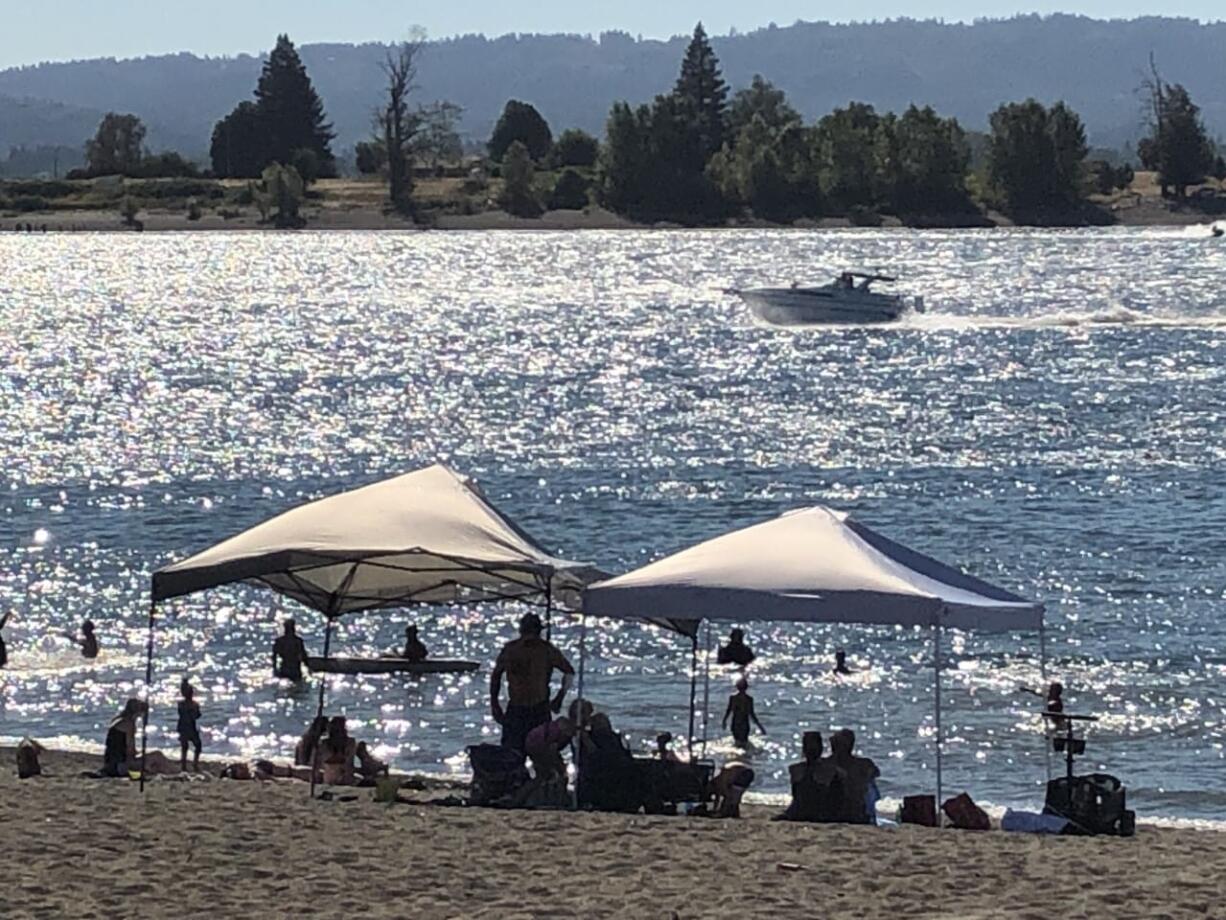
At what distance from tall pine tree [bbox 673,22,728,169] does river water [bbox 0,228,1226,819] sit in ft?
218

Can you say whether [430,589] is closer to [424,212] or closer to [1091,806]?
[1091,806]

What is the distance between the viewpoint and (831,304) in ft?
306

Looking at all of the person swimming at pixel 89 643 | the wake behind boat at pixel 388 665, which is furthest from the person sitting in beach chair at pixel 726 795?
the person swimming at pixel 89 643

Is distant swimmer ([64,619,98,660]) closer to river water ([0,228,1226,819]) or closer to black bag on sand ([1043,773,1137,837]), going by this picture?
river water ([0,228,1226,819])

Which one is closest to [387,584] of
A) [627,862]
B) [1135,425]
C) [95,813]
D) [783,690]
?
[95,813]

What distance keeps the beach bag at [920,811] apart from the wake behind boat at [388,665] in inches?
429

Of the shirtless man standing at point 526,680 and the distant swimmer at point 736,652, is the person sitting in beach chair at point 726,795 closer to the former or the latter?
the shirtless man standing at point 526,680

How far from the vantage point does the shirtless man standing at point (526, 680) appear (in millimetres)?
17109

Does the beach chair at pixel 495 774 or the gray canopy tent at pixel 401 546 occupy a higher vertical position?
the gray canopy tent at pixel 401 546

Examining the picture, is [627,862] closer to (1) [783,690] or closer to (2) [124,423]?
(1) [783,690]

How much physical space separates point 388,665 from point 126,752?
931 centimetres

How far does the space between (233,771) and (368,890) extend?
6.64m

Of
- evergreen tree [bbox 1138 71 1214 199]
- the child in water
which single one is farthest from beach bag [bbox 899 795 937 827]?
evergreen tree [bbox 1138 71 1214 199]

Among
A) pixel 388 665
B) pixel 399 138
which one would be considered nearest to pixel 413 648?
pixel 388 665
